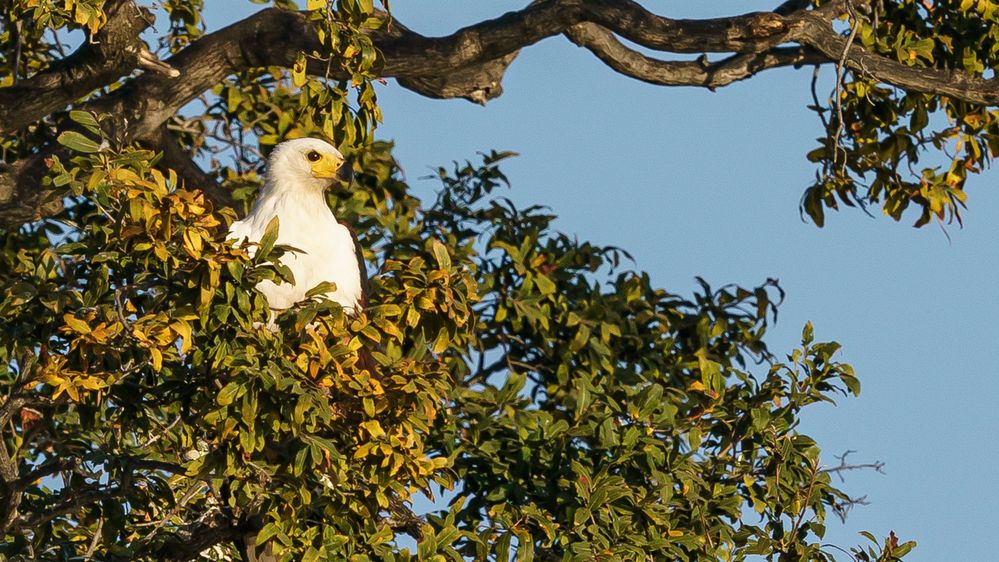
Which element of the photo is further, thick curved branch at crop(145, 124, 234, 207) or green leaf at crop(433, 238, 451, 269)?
thick curved branch at crop(145, 124, 234, 207)

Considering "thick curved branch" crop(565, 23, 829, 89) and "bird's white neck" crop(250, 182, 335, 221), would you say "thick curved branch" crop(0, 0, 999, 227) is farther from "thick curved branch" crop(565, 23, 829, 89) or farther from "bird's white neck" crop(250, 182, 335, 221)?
"bird's white neck" crop(250, 182, 335, 221)

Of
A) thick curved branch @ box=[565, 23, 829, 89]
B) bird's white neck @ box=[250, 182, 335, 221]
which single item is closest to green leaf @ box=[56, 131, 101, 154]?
bird's white neck @ box=[250, 182, 335, 221]

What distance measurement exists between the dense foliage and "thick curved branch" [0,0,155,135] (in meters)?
0.06

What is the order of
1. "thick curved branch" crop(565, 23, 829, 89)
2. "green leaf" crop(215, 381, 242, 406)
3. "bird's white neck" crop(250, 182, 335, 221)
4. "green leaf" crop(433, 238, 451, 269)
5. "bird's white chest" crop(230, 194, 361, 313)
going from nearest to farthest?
"green leaf" crop(215, 381, 242, 406), "green leaf" crop(433, 238, 451, 269), "bird's white chest" crop(230, 194, 361, 313), "bird's white neck" crop(250, 182, 335, 221), "thick curved branch" crop(565, 23, 829, 89)

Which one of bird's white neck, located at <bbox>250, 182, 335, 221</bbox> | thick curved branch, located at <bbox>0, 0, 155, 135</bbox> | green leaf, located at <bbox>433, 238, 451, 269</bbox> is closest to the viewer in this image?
green leaf, located at <bbox>433, 238, 451, 269</bbox>

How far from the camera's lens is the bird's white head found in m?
6.95

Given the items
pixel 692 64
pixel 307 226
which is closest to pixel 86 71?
pixel 307 226

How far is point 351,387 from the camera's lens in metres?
4.99

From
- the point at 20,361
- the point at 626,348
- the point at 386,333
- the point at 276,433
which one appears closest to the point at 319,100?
the point at 386,333

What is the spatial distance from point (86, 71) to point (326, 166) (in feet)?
3.86

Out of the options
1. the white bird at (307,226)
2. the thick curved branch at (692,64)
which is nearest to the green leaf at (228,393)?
the white bird at (307,226)

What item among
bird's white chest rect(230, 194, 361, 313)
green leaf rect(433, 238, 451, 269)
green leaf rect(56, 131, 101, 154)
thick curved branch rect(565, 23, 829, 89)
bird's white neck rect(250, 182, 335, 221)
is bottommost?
green leaf rect(433, 238, 451, 269)

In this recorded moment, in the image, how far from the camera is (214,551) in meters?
6.18

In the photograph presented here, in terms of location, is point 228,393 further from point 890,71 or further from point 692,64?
point 890,71
